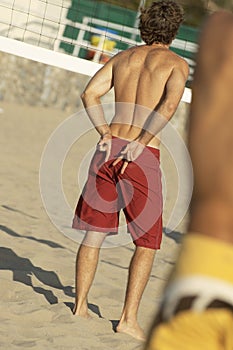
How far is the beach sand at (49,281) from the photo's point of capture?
4941mm

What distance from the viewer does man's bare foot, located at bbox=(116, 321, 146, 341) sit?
16.7ft

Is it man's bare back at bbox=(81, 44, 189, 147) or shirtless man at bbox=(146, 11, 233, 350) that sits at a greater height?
shirtless man at bbox=(146, 11, 233, 350)

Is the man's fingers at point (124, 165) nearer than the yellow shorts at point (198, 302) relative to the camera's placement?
No

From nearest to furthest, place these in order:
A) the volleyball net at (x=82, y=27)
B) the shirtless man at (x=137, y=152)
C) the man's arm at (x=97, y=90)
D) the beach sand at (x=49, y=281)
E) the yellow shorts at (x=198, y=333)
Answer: the yellow shorts at (x=198, y=333), the beach sand at (x=49, y=281), the shirtless man at (x=137, y=152), the man's arm at (x=97, y=90), the volleyball net at (x=82, y=27)

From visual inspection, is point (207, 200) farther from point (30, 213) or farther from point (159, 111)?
point (30, 213)

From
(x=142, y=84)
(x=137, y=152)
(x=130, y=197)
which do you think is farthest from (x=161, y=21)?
(x=130, y=197)

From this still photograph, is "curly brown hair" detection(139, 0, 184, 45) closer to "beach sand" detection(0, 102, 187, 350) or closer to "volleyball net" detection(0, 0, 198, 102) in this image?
"beach sand" detection(0, 102, 187, 350)

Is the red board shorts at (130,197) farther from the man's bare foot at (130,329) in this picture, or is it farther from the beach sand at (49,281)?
the beach sand at (49,281)

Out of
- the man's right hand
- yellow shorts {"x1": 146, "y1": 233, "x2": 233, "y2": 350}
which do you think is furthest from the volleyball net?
yellow shorts {"x1": 146, "y1": 233, "x2": 233, "y2": 350}

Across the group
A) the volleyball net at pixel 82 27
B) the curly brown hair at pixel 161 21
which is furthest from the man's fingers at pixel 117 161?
the volleyball net at pixel 82 27

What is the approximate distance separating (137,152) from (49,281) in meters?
1.43

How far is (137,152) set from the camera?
5.03 m

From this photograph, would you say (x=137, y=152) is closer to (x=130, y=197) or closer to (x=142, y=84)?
(x=130, y=197)

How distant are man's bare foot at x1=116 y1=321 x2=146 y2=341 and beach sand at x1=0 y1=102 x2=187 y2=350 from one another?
5 cm
